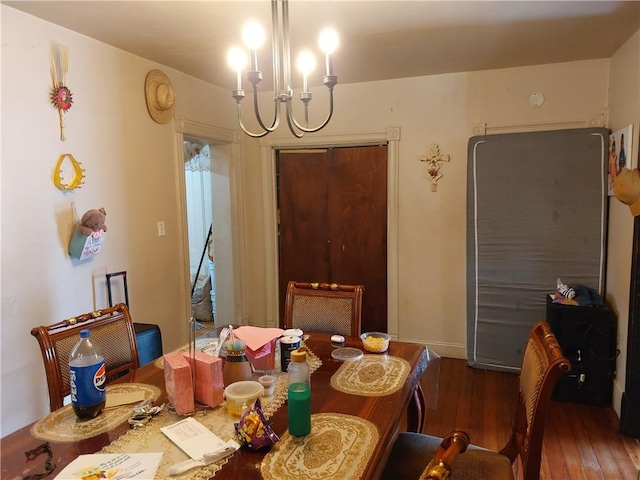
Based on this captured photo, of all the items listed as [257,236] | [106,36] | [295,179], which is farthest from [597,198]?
[106,36]

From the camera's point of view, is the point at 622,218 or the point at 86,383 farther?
the point at 622,218

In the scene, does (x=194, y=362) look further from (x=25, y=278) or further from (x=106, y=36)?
(x=106, y=36)

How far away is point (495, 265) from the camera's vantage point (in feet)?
11.1

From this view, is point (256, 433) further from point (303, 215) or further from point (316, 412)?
point (303, 215)

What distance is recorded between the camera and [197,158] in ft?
16.0

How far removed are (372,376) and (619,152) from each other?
2255 millimetres

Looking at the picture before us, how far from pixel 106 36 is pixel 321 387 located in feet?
7.69

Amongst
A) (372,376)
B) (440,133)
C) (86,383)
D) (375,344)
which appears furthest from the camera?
(440,133)

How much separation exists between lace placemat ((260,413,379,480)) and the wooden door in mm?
2701

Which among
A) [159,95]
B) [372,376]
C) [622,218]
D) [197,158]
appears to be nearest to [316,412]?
[372,376]

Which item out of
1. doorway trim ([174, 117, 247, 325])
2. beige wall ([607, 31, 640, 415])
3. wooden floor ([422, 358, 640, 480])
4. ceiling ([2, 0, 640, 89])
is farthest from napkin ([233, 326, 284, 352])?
beige wall ([607, 31, 640, 415])

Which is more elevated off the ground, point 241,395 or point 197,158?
point 197,158

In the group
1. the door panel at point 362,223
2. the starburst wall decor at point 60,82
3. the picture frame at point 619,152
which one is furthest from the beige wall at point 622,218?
the starburst wall decor at point 60,82

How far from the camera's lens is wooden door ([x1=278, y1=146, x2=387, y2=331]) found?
3.96 m
